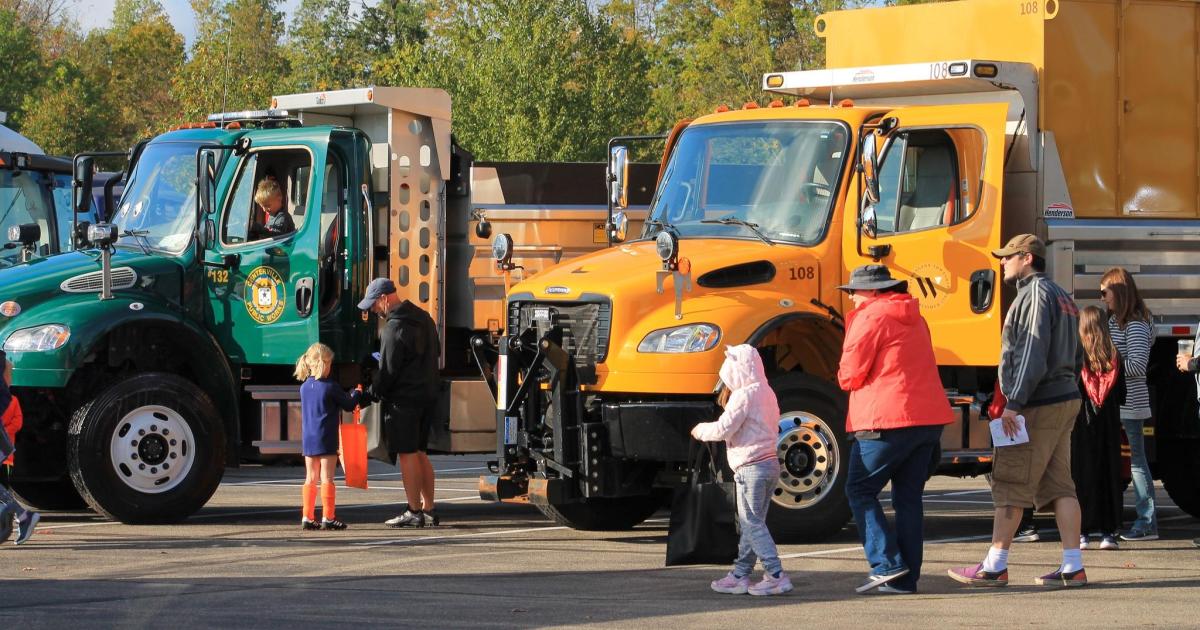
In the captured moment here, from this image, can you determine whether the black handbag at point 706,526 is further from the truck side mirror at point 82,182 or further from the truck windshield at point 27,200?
the truck windshield at point 27,200

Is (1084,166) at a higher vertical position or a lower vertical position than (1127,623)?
higher

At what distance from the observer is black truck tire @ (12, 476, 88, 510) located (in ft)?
46.8

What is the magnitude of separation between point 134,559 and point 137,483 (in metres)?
1.88

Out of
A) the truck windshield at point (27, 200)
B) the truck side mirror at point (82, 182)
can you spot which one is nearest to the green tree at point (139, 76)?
the truck windshield at point (27, 200)

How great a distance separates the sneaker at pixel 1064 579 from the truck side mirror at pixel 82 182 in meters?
8.13

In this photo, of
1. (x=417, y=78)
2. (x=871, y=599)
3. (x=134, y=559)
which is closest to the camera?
(x=871, y=599)

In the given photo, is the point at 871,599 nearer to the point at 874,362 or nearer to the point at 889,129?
the point at 874,362

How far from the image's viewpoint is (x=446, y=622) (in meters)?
8.53

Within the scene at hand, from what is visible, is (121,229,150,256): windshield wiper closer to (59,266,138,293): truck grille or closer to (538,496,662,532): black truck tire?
(59,266,138,293): truck grille

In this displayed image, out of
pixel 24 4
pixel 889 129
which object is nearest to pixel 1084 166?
pixel 889 129

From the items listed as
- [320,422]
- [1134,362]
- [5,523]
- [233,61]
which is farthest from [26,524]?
[233,61]

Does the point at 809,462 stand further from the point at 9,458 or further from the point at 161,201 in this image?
the point at 161,201

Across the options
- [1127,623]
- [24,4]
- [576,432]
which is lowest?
[1127,623]

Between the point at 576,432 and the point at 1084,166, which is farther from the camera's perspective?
the point at 1084,166
